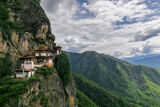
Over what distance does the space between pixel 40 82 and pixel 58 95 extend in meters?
11.2

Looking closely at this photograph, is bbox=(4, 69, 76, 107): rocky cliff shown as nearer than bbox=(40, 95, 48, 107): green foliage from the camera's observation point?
Yes

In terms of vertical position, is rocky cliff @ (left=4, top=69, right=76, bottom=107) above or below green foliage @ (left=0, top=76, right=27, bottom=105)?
below

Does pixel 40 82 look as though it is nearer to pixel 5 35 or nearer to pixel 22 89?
pixel 22 89

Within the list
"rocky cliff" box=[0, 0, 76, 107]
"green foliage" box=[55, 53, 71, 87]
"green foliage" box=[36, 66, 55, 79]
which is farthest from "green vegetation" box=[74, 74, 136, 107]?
"green foliage" box=[36, 66, 55, 79]

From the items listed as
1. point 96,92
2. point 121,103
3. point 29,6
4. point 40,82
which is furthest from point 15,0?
point 121,103

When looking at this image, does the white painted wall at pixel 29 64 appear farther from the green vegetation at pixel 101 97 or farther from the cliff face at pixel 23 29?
the green vegetation at pixel 101 97

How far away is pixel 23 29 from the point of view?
47625 mm

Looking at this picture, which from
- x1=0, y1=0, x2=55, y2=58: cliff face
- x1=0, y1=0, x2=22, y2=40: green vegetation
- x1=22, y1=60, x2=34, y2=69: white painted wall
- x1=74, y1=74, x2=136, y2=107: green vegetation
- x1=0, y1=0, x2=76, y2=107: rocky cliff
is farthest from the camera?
x1=74, y1=74, x2=136, y2=107: green vegetation

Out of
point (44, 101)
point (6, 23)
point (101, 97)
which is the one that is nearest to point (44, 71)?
point (44, 101)

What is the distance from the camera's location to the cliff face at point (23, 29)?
4038 centimetres

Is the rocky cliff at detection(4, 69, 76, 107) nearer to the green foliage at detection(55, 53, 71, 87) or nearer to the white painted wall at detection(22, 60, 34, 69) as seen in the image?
the white painted wall at detection(22, 60, 34, 69)

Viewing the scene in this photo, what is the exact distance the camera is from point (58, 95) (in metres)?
43.1

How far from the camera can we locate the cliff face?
4038 cm

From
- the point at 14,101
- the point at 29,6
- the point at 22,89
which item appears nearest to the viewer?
the point at 14,101
